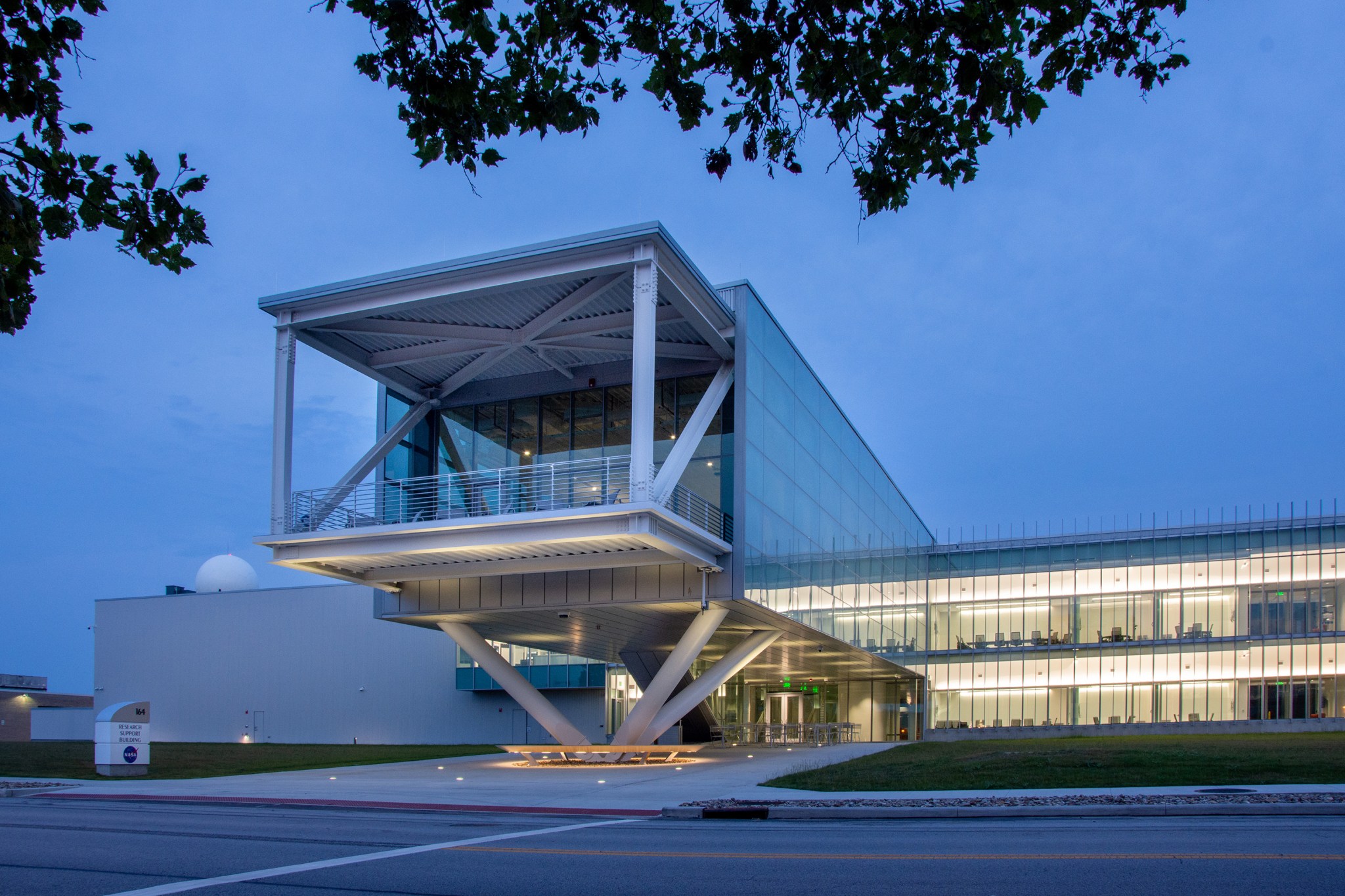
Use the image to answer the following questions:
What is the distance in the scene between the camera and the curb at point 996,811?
13.0 meters

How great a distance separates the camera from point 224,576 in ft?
215

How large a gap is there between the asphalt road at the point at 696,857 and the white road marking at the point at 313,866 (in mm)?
79

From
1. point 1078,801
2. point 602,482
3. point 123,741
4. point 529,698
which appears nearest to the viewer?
point 1078,801

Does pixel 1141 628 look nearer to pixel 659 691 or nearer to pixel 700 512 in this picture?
pixel 659 691

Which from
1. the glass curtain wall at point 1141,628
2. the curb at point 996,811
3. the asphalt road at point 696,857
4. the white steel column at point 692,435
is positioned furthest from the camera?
the glass curtain wall at point 1141,628

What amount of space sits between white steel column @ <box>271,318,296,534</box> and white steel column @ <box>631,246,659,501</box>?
8612 mm

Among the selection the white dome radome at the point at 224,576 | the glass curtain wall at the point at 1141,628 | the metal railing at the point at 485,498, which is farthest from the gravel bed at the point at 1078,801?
the white dome radome at the point at 224,576

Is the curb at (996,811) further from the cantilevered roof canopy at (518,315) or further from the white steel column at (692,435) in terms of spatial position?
the cantilevered roof canopy at (518,315)

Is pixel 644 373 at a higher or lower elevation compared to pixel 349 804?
higher

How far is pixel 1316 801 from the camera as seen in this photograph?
43.7ft

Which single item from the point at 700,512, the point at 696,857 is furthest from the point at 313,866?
the point at 700,512

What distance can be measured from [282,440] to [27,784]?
353 inches

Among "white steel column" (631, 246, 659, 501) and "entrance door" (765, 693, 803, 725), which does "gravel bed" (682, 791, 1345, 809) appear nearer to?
"white steel column" (631, 246, 659, 501)

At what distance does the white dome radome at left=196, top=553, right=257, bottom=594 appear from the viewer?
65.2 meters
